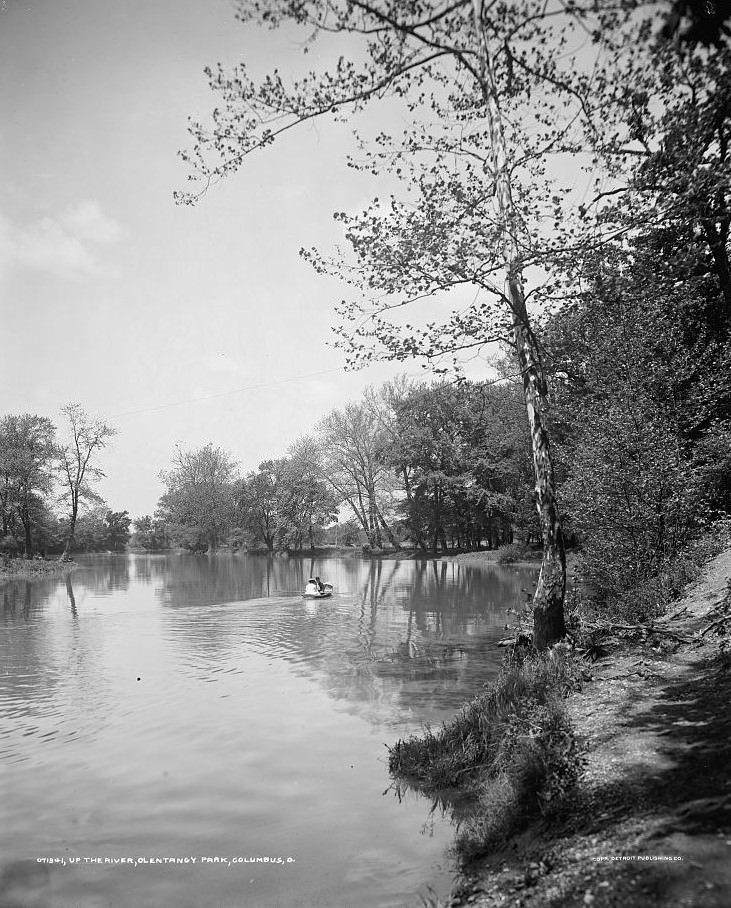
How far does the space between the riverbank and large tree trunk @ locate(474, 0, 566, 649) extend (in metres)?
44.2

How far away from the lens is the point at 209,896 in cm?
543

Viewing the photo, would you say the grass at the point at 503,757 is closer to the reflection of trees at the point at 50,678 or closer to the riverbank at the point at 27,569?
the reflection of trees at the point at 50,678

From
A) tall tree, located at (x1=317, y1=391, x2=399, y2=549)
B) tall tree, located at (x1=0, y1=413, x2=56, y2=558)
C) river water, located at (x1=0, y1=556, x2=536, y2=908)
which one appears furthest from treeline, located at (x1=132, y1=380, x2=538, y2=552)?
tall tree, located at (x1=0, y1=413, x2=56, y2=558)

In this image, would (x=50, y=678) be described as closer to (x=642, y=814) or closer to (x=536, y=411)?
(x=536, y=411)

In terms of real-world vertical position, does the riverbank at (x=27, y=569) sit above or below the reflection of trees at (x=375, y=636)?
above

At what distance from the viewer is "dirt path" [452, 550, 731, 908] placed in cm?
369

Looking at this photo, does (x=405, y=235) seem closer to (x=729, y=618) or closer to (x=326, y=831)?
(x=729, y=618)

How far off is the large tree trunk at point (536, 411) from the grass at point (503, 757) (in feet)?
2.04

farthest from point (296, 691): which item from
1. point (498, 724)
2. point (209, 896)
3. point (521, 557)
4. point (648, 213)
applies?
point (521, 557)

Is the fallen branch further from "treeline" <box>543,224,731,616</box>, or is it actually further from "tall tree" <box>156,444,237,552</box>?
"tall tree" <box>156,444,237,552</box>

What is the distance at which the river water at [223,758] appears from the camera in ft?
18.8

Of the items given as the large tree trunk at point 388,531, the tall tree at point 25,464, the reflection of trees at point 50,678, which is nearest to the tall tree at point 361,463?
the large tree trunk at point 388,531

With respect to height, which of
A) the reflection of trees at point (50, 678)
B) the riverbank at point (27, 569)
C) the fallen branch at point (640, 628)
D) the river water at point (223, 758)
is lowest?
the river water at point (223, 758)

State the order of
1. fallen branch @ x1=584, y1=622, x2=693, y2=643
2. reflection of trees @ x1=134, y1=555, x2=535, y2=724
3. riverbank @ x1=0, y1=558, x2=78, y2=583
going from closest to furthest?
fallen branch @ x1=584, y1=622, x2=693, y2=643
reflection of trees @ x1=134, y1=555, x2=535, y2=724
riverbank @ x1=0, y1=558, x2=78, y2=583
